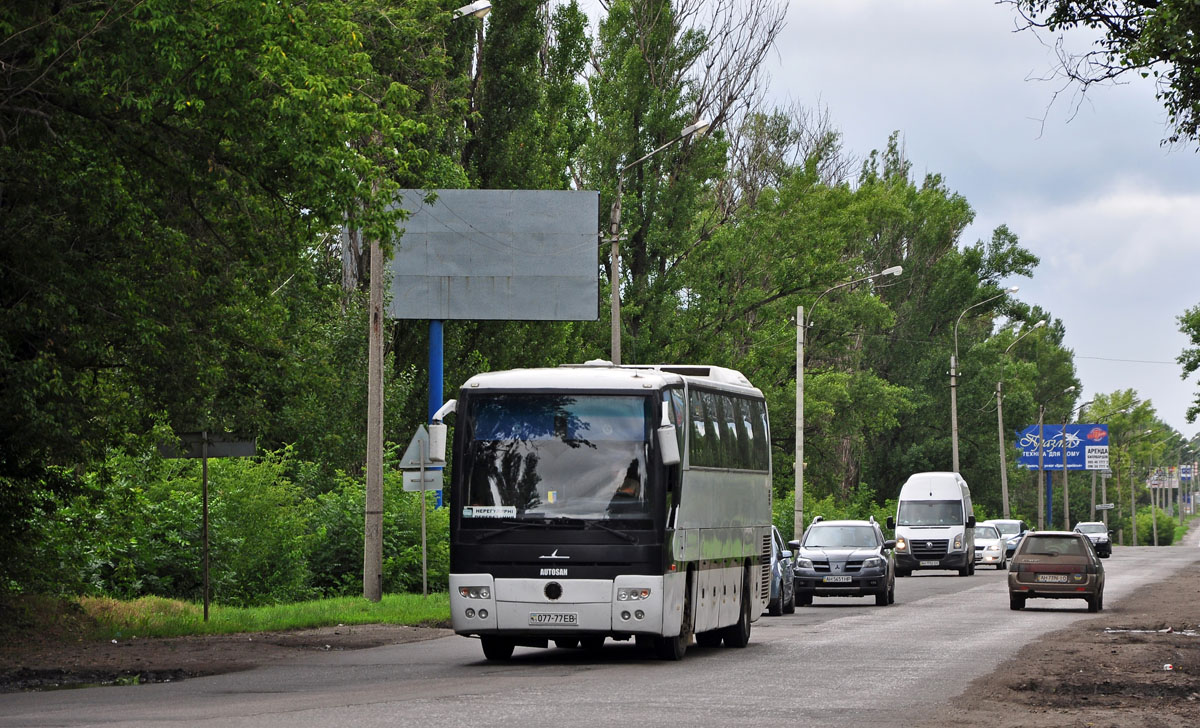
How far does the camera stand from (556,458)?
732 inches

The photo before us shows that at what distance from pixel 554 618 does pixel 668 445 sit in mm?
2210

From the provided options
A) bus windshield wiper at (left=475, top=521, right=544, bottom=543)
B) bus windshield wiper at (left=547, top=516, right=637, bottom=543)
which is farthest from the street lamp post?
bus windshield wiper at (left=547, top=516, right=637, bottom=543)

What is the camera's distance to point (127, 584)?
88.9 ft

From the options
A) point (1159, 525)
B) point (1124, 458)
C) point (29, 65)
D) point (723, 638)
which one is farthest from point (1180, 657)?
point (1159, 525)

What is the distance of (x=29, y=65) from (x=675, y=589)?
28.6ft

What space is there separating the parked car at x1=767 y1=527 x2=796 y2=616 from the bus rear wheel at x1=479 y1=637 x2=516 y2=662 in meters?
10.9

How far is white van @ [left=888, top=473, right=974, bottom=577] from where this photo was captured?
174 ft

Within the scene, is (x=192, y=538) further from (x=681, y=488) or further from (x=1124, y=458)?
(x=1124, y=458)

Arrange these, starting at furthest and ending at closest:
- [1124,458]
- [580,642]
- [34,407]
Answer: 1. [1124,458]
2. [580,642]
3. [34,407]

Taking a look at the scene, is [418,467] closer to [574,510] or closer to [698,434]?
[698,434]

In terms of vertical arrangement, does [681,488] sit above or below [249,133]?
below

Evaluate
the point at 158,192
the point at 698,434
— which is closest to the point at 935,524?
the point at 698,434

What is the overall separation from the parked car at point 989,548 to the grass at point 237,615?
118 feet

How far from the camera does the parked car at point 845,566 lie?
3412cm
